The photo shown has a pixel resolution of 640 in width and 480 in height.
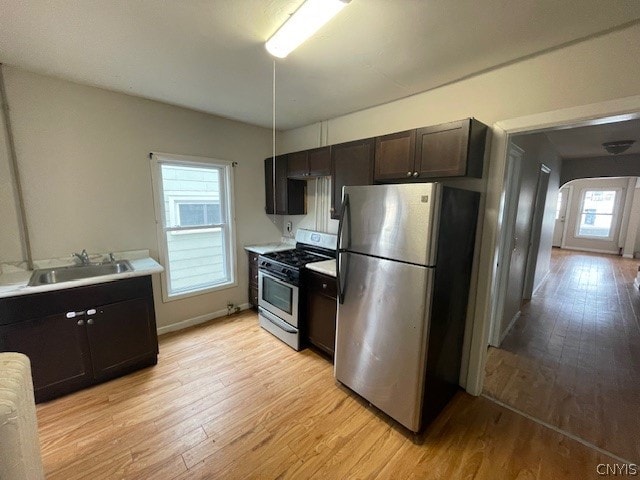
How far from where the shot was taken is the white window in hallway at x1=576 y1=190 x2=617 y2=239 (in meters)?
7.89

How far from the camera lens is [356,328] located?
6.80ft

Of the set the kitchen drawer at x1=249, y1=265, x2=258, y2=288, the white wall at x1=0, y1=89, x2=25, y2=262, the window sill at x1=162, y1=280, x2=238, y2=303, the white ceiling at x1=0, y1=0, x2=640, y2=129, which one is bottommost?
the window sill at x1=162, y1=280, x2=238, y2=303

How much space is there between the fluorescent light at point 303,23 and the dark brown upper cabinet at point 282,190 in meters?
1.89

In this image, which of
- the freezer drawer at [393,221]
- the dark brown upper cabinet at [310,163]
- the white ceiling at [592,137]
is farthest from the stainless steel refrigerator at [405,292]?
the white ceiling at [592,137]

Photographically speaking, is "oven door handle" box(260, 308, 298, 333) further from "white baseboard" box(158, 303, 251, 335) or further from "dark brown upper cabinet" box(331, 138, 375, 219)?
"dark brown upper cabinet" box(331, 138, 375, 219)

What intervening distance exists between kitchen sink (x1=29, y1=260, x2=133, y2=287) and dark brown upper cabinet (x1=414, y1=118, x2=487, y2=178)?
2.71 metres

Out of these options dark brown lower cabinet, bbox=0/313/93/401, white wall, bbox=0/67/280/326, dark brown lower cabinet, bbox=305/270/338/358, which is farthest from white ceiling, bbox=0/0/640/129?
dark brown lower cabinet, bbox=0/313/93/401

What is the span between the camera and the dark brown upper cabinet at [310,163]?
295 centimetres

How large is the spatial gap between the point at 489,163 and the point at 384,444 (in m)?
2.18

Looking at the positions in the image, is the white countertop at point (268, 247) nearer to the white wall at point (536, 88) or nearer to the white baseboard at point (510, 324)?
the white wall at point (536, 88)

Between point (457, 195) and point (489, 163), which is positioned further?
point (489, 163)

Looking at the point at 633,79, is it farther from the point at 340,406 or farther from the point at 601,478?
the point at 340,406

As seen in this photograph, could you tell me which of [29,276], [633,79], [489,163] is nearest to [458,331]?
[489,163]

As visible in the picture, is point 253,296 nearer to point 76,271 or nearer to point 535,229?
point 76,271
